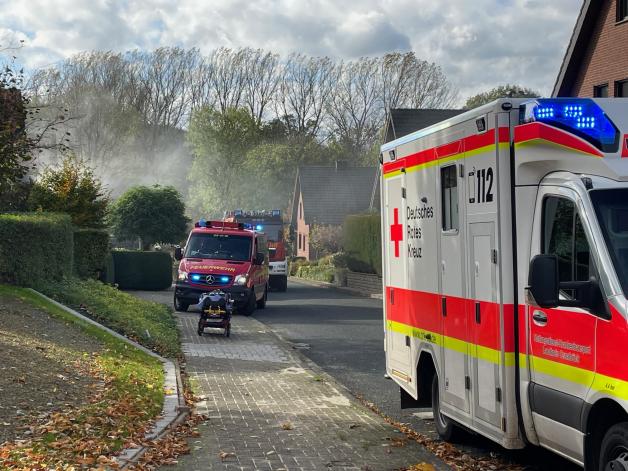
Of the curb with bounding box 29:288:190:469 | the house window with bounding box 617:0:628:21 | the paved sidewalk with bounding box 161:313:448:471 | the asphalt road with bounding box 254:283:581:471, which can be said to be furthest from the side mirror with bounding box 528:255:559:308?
the house window with bounding box 617:0:628:21

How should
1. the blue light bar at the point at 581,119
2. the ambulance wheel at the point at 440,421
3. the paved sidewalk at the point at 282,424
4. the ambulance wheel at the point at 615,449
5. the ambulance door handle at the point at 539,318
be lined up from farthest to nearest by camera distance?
the ambulance wheel at the point at 440,421 < the paved sidewalk at the point at 282,424 < the ambulance door handle at the point at 539,318 < the blue light bar at the point at 581,119 < the ambulance wheel at the point at 615,449

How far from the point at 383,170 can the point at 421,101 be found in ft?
237

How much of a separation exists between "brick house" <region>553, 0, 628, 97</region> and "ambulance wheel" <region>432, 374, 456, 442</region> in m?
19.2

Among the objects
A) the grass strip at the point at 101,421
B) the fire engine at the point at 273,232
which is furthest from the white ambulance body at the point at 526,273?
the fire engine at the point at 273,232

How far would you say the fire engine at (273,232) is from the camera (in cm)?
3947

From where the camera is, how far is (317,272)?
52.9 meters

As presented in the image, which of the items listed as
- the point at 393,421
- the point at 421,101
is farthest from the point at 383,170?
the point at 421,101

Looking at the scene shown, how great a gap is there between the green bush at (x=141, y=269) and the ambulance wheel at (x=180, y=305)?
35.6 ft

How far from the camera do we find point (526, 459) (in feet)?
28.7

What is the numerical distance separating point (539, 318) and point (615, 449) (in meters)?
1.18

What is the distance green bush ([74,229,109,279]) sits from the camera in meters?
27.7

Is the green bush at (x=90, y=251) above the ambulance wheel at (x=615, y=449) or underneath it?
above

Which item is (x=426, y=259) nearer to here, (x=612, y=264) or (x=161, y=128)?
(x=612, y=264)

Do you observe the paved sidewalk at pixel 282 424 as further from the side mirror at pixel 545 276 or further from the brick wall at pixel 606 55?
the brick wall at pixel 606 55
